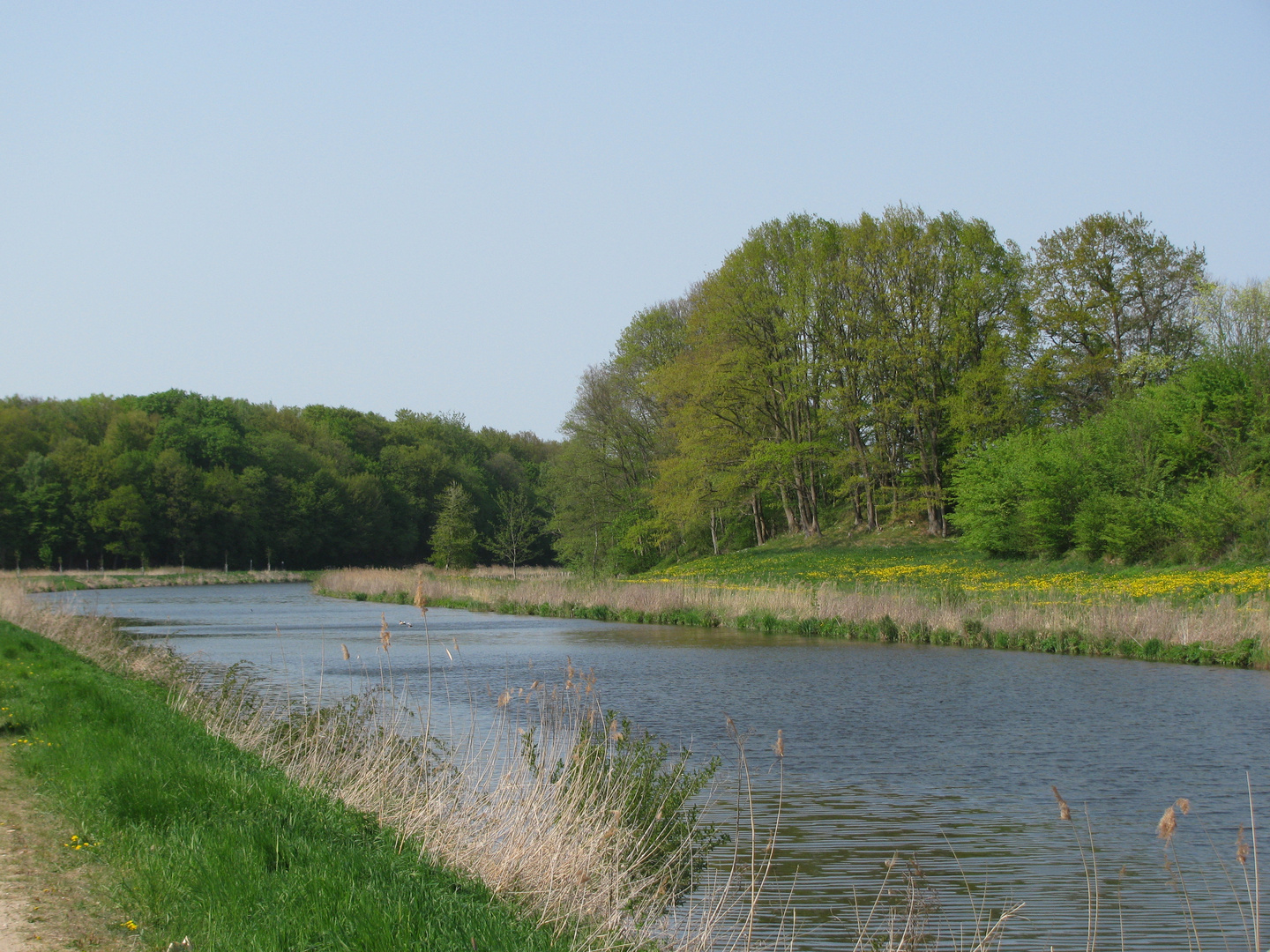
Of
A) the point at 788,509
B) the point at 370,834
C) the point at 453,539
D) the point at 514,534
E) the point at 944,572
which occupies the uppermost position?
the point at 788,509

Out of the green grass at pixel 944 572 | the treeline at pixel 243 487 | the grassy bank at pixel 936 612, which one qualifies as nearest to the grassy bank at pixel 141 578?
the treeline at pixel 243 487

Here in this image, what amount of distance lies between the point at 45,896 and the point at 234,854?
834mm

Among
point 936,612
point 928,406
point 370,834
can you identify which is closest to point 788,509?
point 928,406

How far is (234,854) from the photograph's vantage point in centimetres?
549

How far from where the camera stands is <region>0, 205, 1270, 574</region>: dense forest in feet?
105

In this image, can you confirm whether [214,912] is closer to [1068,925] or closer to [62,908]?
[62,908]

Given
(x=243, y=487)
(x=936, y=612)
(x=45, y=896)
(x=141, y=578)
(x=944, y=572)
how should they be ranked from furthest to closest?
(x=243, y=487) → (x=141, y=578) → (x=944, y=572) → (x=936, y=612) → (x=45, y=896)

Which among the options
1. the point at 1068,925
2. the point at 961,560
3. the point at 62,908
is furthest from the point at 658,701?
the point at 961,560

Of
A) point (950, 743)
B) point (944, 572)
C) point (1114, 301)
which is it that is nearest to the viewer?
point (950, 743)

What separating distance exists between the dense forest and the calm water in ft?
39.8

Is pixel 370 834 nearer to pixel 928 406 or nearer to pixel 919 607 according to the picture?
pixel 919 607

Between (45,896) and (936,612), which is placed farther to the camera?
(936,612)

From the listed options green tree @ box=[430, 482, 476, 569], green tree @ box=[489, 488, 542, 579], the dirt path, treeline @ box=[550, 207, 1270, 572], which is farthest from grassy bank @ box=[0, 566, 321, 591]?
the dirt path

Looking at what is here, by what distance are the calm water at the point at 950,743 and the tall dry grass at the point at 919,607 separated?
3.21ft
